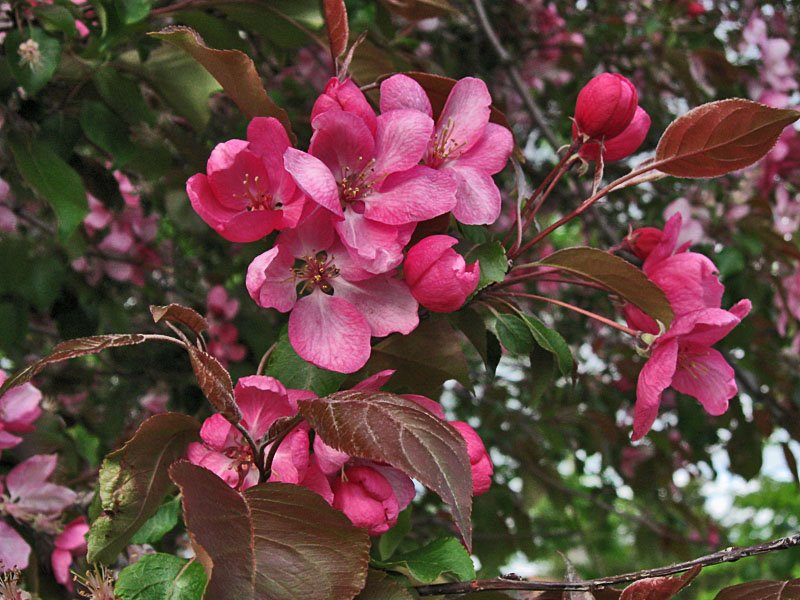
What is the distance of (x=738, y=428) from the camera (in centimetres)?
212

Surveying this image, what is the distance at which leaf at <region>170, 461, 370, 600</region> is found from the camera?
1.59 feet

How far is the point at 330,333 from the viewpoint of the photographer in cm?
67

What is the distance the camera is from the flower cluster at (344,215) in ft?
2.16

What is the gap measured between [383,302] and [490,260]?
96 millimetres

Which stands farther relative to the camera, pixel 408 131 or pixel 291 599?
pixel 408 131

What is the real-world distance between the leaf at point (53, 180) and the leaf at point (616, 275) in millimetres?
695

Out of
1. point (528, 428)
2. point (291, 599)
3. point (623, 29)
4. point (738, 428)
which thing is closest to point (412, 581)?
point (291, 599)

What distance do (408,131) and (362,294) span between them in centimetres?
14

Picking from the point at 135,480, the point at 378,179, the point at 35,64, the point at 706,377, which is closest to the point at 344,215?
the point at 378,179

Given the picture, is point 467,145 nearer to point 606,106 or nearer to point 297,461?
point 606,106

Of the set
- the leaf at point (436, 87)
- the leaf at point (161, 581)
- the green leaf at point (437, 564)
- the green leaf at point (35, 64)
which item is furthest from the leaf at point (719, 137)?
the green leaf at point (35, 64)

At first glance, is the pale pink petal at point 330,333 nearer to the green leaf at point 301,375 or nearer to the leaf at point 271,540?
the green leaf at point 301,375

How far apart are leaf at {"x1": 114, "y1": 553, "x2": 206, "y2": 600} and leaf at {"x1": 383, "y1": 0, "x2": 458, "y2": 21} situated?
84cm

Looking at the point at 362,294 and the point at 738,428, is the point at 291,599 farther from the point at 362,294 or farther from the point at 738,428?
the point at 738,428
